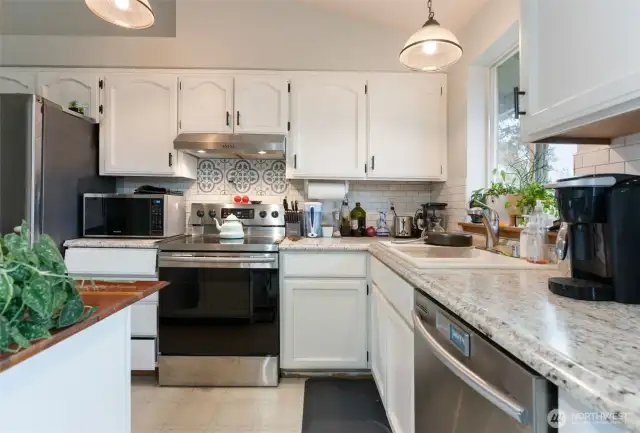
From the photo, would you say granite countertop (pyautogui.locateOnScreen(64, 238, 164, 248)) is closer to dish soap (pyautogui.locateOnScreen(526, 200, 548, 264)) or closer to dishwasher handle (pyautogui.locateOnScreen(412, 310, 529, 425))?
dishwasher handle (pyautogui.locateOnScreen(412, 310, 529, 425))

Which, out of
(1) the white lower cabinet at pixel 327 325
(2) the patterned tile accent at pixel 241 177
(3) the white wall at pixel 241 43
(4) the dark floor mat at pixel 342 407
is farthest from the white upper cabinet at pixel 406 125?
(4) the dark floor mat at pixel 342 407

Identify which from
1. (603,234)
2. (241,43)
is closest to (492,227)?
(603,234)

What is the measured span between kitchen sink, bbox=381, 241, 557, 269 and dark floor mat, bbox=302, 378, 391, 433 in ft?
3.08

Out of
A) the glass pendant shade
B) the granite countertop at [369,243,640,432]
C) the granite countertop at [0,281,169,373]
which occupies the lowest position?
the granite countertop at [0,281,169,373]

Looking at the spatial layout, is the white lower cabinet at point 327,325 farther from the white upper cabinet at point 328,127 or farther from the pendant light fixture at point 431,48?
the pendant light fixture at point 431,48

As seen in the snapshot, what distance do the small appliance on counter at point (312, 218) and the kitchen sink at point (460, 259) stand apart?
0.80 m

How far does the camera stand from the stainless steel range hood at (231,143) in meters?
2.50

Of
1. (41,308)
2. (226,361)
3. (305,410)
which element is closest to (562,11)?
(41,308)

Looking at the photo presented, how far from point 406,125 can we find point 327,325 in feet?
5.26

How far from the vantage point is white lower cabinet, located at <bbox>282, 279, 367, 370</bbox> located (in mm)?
2346

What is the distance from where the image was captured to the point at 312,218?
2770 mm

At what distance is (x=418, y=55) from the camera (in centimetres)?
187

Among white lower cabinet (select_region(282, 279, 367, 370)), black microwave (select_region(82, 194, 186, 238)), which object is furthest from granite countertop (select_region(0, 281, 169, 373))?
black microwave (select_region(82, 194, 186, 238))

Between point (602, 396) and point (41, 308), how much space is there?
0.91m
